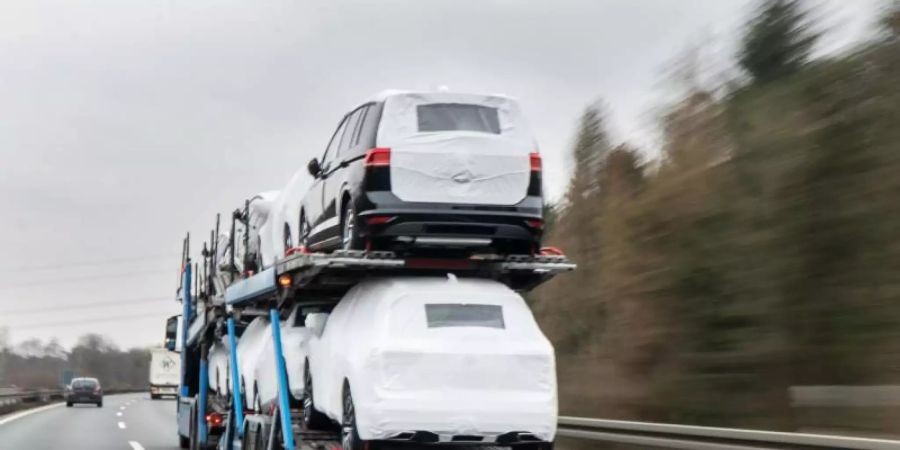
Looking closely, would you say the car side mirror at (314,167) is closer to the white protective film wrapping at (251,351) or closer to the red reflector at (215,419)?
the white protective film wrapping at (251,351)

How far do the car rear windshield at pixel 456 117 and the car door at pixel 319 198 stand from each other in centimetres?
136

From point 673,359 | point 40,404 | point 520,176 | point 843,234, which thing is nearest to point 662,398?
point 673,359

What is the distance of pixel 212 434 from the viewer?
15.7m

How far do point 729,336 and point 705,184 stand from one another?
2.38 metres

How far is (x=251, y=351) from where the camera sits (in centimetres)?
1267

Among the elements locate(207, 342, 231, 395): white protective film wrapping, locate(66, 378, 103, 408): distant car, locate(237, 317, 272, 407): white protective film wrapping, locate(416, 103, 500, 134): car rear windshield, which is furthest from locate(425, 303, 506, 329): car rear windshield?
locate(66, 378, 103, 408): distant car

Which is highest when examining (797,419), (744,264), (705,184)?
(705,184)

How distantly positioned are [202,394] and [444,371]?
9391 mm

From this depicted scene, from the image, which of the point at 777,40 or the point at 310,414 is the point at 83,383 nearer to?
the point at 777,40

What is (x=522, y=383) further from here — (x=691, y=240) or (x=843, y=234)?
(x=691, y=240)

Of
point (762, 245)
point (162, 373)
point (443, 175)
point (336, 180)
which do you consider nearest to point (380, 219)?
point (443, 175)

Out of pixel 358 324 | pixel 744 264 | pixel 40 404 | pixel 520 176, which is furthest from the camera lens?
pixel 40 404

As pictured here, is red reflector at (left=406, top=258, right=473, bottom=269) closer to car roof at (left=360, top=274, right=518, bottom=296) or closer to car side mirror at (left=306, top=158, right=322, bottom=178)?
car roof at (left=360, top=274, right=518, bottom=296)

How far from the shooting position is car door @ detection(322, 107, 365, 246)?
10008mm
